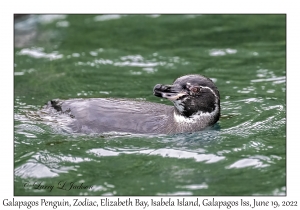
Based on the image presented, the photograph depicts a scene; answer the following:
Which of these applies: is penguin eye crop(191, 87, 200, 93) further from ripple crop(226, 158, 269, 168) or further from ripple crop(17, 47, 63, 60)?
ripple crop(17, 47, 63, 60)

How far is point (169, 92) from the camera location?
8859 millimetres

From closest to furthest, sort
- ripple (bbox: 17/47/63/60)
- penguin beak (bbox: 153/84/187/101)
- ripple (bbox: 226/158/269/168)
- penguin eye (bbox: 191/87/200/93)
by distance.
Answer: ripple (bbox: 226/158/269/168), penguin beak (bbox: 153/84/187/101), penguin eye (bbox: 191/87/200/93), ripple (bbox: 17/47/63/60)

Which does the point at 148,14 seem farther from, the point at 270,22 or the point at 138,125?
the point at 138,125

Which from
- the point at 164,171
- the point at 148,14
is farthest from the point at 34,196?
the point at 148,14

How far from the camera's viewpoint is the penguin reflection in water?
29.4 feet

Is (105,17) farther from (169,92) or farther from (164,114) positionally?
(169,92)

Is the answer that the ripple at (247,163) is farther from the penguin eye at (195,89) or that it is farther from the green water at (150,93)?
the penguin eye at (195,89)

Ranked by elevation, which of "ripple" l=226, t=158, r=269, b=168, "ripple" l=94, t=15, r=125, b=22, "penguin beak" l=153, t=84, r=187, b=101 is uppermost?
"ripple" l=94, t=15, r=125, b=22

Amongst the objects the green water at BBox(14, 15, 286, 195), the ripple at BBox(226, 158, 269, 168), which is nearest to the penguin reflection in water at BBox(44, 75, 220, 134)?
the green water at BBox(14, 15, 286, 195)

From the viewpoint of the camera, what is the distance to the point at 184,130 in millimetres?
9141

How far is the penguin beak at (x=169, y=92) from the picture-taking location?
8.80 meters

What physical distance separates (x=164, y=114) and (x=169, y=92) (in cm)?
52

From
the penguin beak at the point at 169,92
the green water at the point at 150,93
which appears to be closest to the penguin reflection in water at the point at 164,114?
the penguin beak at the point at 169,92

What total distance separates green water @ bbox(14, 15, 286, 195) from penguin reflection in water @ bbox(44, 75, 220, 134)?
148 mm
